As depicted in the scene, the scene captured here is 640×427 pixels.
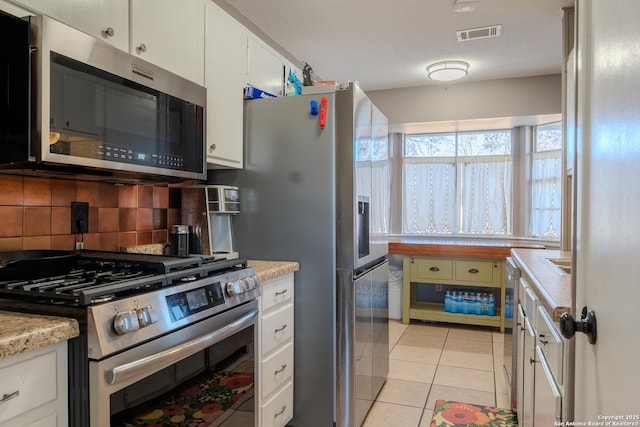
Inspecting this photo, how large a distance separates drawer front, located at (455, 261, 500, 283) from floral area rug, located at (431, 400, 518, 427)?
1711 millimetres

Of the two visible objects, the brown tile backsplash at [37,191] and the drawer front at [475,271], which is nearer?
the brown tile backsplash at [37,191]

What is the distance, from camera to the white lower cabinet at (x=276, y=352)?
1.90 metres

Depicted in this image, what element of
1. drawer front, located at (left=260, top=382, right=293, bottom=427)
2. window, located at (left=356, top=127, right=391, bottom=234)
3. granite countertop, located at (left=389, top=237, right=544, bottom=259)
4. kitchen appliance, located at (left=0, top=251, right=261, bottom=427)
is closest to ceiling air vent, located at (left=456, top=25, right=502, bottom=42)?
window, located at (left=356, top=127, right=391, bottom=234)

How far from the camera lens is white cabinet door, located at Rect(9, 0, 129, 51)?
1288 mm

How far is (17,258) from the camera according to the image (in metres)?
1.44

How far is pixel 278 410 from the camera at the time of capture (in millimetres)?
2018

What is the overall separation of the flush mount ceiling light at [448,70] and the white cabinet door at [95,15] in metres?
2.81

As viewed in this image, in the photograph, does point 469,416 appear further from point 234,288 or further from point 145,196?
point 145,196

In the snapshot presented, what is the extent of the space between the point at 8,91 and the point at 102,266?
2.10 feet

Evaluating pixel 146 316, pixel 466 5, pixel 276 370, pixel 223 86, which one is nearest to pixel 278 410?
pixel 276 370

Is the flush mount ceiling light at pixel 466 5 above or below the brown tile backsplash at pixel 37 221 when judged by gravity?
above

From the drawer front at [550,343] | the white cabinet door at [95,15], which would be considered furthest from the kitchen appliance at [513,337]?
the white cabinet door at [95,15]

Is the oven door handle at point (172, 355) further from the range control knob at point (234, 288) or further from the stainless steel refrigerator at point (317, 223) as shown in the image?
the stainless steel refrigerator at point (317, 223)

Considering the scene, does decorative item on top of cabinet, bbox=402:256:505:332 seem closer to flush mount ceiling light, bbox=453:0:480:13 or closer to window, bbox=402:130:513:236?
window, bbox=402:130:513:236
